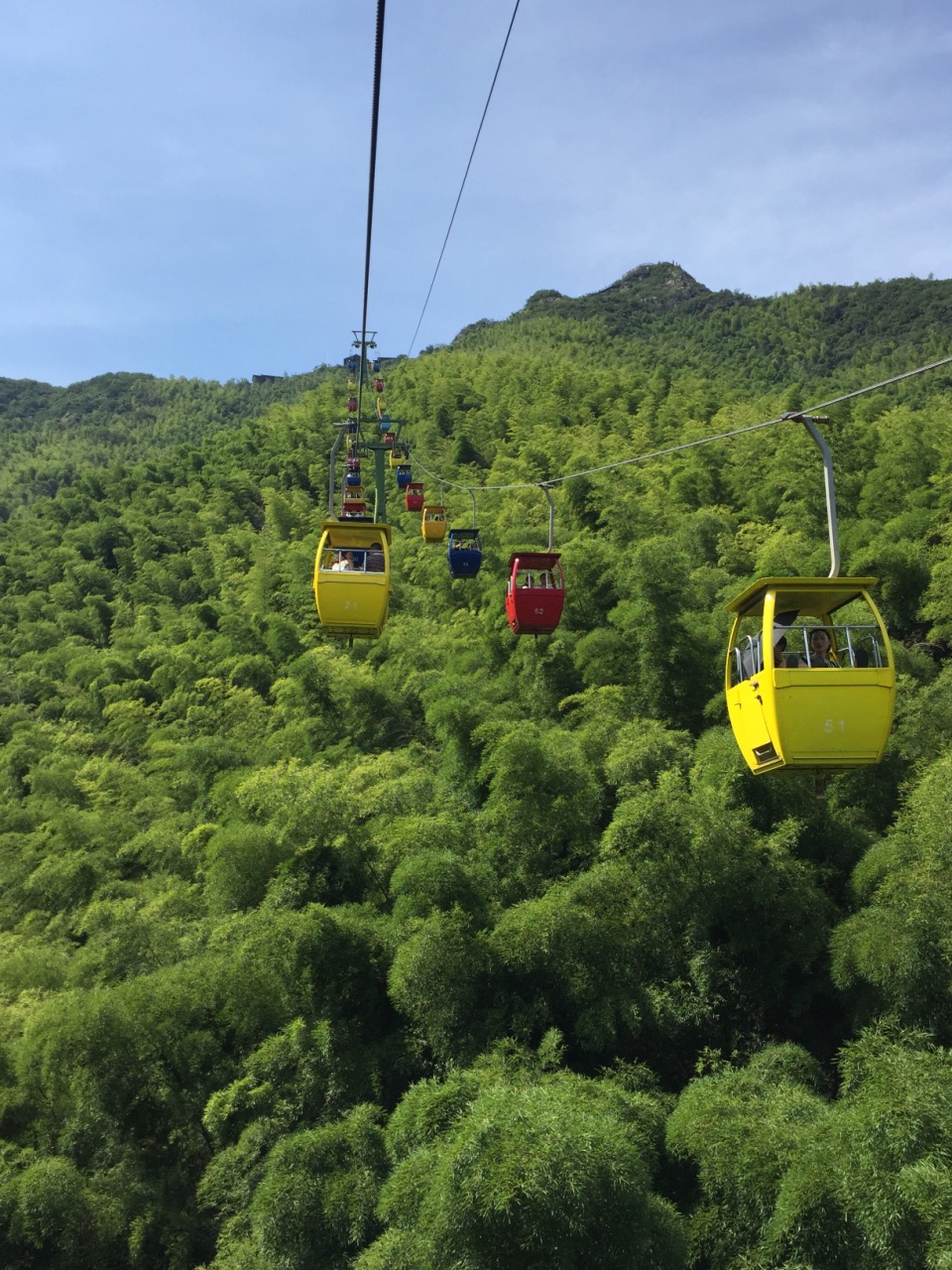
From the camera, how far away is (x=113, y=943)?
17.6 m

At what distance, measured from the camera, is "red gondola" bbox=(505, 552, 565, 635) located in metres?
10.9

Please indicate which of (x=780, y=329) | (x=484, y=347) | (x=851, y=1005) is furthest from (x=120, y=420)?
(x=851, y=1005)

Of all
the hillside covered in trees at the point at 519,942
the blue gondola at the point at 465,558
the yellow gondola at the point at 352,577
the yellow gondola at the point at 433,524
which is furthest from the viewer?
the yellow gondola at the point at 433,524

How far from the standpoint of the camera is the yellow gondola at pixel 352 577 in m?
9.60

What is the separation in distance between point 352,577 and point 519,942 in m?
7.22

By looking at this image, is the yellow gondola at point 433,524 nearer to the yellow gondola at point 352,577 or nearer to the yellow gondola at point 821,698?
the yellow gondola at point 352,577

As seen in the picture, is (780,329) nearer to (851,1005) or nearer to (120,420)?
(120,420)

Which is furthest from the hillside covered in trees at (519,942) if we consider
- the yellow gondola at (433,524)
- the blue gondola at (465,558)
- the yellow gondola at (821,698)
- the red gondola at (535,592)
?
the yellow gondola at (821,698)

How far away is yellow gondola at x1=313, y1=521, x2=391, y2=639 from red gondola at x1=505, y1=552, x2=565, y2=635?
1783mm

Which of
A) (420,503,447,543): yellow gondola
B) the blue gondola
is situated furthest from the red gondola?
(420,503,447,543): yellow gondola

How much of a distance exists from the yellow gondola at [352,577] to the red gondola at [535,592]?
1783 millimetres

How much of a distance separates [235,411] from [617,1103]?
112 meters

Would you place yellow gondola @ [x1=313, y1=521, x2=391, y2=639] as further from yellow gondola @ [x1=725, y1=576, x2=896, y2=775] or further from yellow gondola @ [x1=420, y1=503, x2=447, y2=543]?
yellow gondola @ [x1=420, y1=503, x2=447, y2=543]

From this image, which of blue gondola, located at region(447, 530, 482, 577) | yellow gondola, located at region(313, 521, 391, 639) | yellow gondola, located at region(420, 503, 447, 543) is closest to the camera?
yellow gondola, located at region(313, 521, 391, 639)
